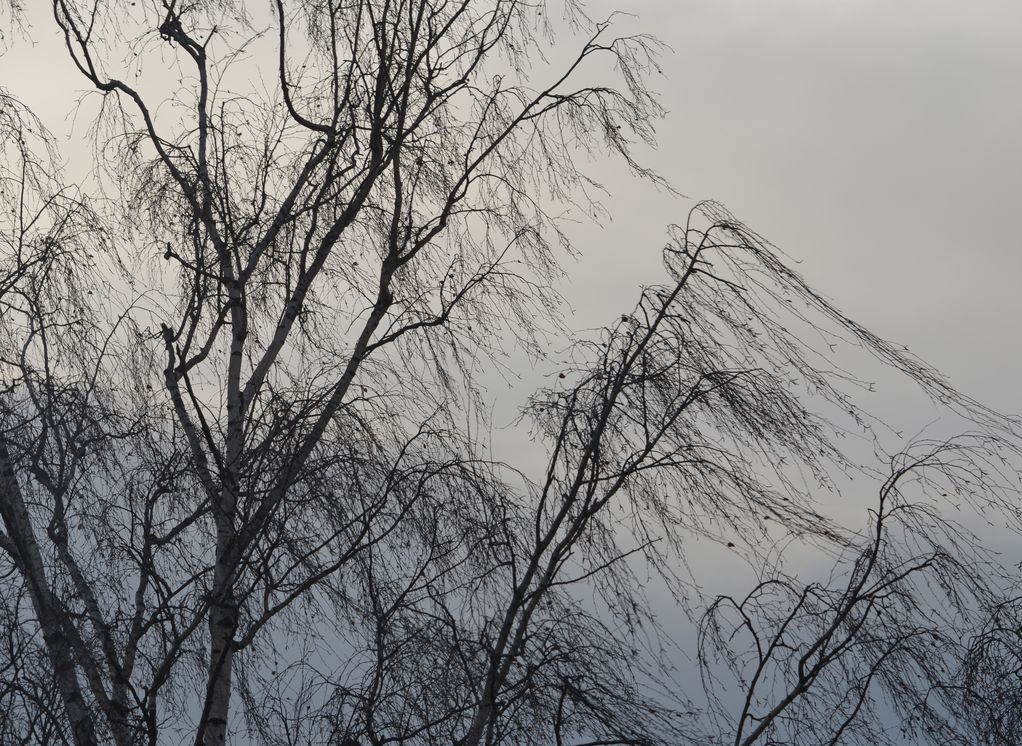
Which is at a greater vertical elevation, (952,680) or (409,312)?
(409,312)

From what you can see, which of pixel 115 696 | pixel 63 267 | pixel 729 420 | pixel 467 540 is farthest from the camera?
pixel 63 267

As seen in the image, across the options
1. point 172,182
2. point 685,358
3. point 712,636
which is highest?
point 172,182

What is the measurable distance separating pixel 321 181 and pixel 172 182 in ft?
3.17

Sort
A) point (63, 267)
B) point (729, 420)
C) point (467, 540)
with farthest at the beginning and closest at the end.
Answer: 1. point (63, 267)
2. point (467, 540)
3. point (729, 420)

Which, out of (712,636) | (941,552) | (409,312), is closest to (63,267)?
(409,312)

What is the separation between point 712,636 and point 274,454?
7.39ft

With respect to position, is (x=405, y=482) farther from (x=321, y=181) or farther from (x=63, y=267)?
(x=63, y=267)

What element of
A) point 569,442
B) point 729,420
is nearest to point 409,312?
point 569,442

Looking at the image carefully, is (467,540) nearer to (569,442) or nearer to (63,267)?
(569,442)

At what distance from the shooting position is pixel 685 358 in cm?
523

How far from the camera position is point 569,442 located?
17.2ft

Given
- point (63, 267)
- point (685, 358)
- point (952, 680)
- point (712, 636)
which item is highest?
point (63, 267)

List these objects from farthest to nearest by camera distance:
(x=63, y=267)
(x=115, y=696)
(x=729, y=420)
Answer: (x=63, y=267) < (x=115, y=696) < (x=729, y=420)

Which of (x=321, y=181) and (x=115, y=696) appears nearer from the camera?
(x=115, y=696)
